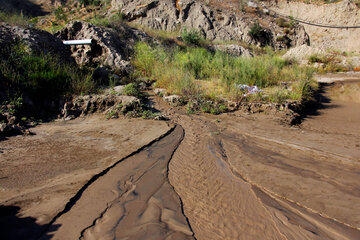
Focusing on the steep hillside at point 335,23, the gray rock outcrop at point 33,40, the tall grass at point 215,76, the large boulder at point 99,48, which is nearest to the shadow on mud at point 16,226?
Result: the tall grass at point 215,76

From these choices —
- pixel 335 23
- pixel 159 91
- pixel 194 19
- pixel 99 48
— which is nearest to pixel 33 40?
pixel 99 48

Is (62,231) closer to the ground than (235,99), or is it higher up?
closer to the ground

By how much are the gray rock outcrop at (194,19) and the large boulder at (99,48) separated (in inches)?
259

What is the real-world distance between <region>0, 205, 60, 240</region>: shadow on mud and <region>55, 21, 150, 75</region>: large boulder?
6891 mm

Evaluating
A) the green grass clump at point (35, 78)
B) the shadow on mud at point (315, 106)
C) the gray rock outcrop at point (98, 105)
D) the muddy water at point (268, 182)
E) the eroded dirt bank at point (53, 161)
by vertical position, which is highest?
the green grass clump at point (35, 78)

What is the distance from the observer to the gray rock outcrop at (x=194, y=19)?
16047 mm

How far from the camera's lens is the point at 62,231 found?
150cm

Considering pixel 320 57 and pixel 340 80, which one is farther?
pixel 320 57

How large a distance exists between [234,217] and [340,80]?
36.8 ft

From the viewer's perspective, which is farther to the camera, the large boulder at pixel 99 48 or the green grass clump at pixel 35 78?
the large boulder at pixel 99 48

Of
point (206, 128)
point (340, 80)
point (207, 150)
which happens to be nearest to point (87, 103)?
point (206, 128)

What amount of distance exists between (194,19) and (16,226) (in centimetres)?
1740

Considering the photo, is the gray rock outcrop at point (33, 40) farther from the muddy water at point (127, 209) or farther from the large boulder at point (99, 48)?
the muddy water at point (127, 209)

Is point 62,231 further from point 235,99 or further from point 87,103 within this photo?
point 235,99
